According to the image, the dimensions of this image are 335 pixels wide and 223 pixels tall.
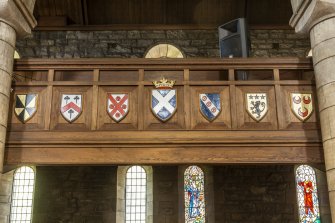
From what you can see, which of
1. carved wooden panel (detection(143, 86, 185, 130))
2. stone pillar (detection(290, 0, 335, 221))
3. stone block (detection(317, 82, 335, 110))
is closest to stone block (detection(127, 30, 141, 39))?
carved wooden panel (detection(143, 86, 185, 130))

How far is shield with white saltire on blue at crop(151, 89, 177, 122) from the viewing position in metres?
4.78

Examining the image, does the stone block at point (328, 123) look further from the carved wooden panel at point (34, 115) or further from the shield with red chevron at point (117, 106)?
the carved wooden panel at point (34, 115)

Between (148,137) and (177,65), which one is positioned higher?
(177,65)

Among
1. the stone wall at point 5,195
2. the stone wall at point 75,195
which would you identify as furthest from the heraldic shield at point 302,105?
the stone wall at point 5,195

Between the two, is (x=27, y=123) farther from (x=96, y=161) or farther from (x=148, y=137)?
(x=148, y=137)

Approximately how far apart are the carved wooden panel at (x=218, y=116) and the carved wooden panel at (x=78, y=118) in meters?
1.30

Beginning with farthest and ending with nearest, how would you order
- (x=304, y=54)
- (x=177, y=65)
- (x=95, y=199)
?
1. (x=304, y=54)
2. (x=95, y=199)
3. (x=177, y=65)

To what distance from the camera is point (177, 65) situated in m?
5.03

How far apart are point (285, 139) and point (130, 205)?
4795 mm

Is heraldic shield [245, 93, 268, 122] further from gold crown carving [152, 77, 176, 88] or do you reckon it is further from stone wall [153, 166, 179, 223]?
stone wall [153, 166, 179, 223]

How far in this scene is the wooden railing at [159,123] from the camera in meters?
4.61

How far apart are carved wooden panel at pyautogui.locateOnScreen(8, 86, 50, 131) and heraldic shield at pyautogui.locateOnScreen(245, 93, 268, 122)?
2.52 metres

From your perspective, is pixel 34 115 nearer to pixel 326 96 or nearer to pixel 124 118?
pixel 124 118

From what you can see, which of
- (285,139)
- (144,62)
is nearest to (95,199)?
(144,62)
